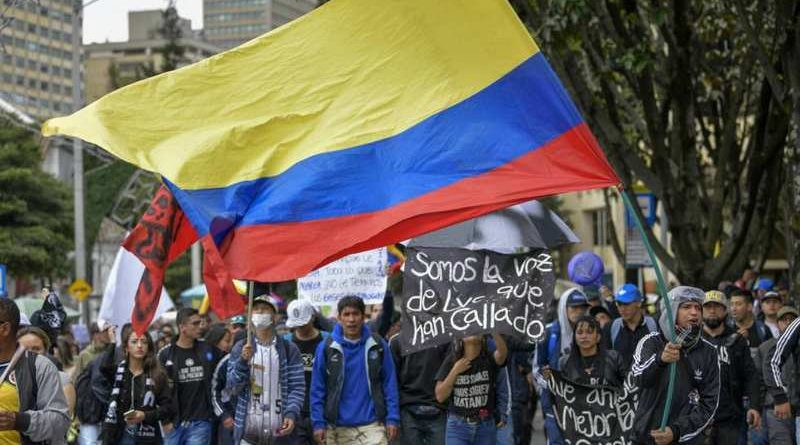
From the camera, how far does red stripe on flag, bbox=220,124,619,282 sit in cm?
870

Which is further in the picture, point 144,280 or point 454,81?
point 144,280

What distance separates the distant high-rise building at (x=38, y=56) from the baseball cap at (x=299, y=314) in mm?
3890

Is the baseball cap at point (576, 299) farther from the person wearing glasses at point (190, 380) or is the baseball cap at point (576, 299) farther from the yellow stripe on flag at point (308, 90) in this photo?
the yellow stripe on flag at point (308, 90)

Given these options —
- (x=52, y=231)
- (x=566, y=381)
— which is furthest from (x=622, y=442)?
(x=52, y=231)

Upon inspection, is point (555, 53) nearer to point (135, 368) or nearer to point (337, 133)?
point (135, 368)

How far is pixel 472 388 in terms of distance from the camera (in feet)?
41.8

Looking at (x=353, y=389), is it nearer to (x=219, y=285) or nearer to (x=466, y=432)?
(x=466, y=432)

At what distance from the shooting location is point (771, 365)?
12.7 m

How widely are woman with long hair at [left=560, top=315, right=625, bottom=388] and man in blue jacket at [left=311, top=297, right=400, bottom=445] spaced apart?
55.7 inches

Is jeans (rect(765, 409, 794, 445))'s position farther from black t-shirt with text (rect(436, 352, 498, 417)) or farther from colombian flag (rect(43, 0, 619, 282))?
colombian flag (rect(43, 0, 619, 282))

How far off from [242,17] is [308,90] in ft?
116

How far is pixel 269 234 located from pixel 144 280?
1.37 meters

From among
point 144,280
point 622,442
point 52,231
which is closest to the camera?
point 144,280

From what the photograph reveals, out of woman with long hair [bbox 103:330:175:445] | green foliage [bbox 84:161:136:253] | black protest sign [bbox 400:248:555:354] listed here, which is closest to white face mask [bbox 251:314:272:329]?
woman with long hair [bbox 103:330:175:445]
